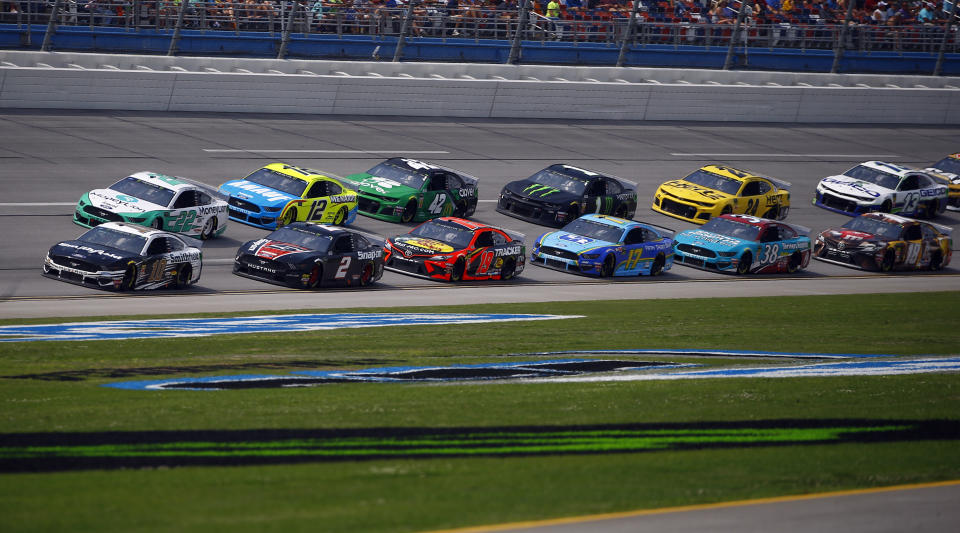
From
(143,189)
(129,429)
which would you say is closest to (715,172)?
(143,189)

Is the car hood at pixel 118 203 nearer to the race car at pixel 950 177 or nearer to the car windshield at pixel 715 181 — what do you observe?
the car windshield at pixel 715 181

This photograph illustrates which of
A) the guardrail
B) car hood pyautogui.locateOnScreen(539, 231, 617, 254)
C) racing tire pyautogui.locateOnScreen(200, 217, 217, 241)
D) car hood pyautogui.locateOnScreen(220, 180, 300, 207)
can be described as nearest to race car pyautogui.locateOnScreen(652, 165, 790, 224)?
car hood pyautogui.locateOnScreen(539, 231, 617, 254)

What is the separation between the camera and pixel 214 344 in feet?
53.5

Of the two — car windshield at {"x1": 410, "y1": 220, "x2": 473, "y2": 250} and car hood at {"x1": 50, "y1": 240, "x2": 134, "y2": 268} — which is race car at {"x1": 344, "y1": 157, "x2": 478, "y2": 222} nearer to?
car windshield at {"x1": 410, "y1": 220, "x2": 473, "y2": 250}

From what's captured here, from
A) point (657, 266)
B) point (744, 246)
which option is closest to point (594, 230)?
point (657, 266)

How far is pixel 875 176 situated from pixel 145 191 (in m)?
21.7

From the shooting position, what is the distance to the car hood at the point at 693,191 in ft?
107

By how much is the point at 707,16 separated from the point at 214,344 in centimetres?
3045

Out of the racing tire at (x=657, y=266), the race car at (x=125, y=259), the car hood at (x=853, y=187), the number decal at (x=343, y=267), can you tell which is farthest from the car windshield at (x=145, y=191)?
the car hood at (x=853, y=187)

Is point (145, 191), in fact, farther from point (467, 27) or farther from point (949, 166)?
point (949, 166)

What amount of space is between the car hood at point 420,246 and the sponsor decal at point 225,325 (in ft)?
14.9

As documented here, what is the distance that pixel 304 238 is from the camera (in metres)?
23.6

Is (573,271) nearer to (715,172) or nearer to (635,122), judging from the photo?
(715,172)

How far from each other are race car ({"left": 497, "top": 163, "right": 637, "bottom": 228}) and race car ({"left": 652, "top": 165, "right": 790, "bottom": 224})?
1731 mm
